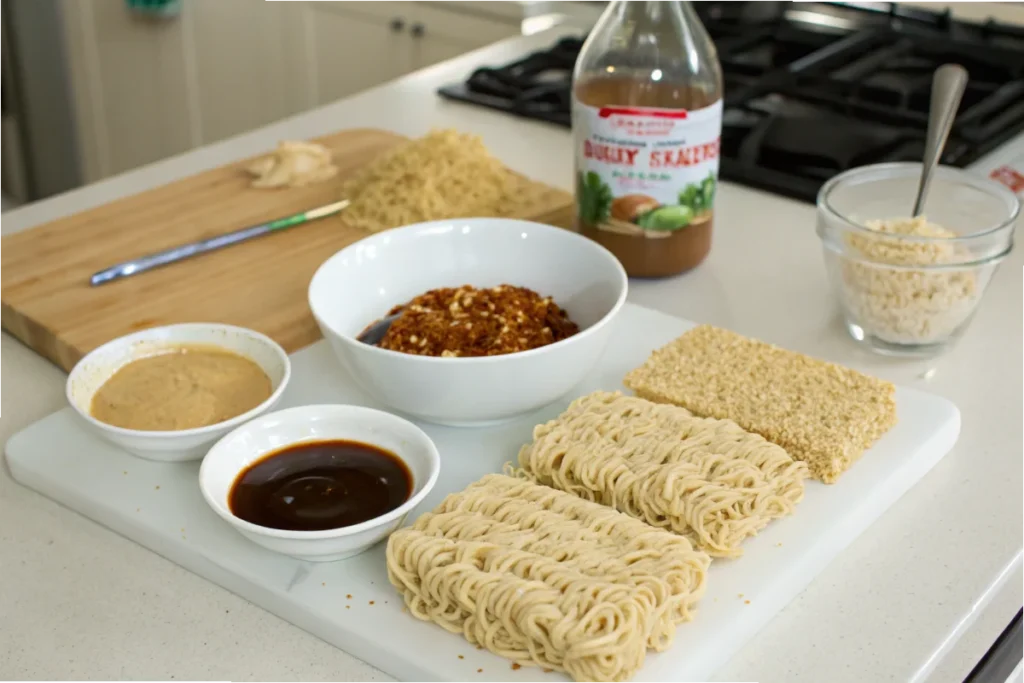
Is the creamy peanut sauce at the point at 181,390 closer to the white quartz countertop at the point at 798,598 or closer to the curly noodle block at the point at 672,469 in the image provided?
the white quartz countertop at the point at 798,598

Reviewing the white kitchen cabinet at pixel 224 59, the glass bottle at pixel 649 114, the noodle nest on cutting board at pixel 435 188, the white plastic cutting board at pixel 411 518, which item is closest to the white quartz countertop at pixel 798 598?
the white plastic cutting board at pixel 411 518

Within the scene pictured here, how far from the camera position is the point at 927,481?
3.48ft

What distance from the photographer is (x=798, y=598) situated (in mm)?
923

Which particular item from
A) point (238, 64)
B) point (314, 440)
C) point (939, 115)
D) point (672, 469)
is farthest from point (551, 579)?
point (238, 64)

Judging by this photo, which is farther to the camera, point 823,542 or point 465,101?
point 465,101

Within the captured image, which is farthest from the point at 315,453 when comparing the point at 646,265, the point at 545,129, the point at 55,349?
the point at 545,129

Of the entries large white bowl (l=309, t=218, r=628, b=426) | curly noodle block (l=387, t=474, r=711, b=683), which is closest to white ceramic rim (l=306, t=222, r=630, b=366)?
large white bowl (l=309, t=218, r=628, b=426)

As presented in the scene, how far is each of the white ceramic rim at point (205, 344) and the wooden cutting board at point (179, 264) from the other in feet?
0.26

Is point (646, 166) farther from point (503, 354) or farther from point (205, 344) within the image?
point (205, 344)

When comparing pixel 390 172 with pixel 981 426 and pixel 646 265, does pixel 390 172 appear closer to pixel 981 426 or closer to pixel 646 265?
pixel 646 265

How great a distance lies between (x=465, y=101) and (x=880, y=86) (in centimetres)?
68

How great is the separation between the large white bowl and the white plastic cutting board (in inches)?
2.0

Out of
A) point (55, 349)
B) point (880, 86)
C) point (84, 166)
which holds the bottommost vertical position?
point (84, 166)

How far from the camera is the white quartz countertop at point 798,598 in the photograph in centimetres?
86
